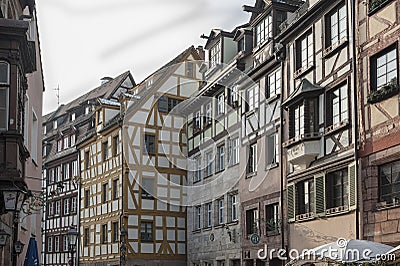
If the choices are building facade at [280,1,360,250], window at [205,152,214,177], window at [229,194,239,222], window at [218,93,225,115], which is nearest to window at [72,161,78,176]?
window at [205,152,214,177]

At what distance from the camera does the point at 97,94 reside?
42344 millimetres

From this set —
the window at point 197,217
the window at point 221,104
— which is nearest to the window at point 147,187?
the window at point 197,217

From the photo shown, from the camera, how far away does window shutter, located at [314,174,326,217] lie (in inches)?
722

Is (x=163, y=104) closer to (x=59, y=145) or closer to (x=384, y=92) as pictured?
(x=59, y=145)

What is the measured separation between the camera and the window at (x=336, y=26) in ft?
58.7

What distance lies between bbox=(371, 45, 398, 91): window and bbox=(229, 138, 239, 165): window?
1024cm

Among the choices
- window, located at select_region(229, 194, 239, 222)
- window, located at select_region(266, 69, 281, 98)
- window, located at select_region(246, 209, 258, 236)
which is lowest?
window, located at select_region(246, 209, 258, 236)

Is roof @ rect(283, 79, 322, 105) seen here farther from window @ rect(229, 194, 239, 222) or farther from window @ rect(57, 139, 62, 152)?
window @ rect(57, 139, 62, 152)

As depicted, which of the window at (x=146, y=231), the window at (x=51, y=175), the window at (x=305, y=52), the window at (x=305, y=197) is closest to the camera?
the window at (x=305, y=197)

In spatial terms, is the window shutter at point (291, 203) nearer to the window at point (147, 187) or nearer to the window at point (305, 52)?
the window at point (305, 52)

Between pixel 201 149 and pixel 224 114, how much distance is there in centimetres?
348

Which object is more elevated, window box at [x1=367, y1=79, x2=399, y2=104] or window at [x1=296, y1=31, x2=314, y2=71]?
window at [x1=296, y1=31, x2=314, y2=71]

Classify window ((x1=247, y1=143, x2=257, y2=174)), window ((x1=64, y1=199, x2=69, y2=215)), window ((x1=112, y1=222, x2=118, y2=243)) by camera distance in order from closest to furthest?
window ((x1=247, y1=143, x2=257, y2=174)) < window ((x1=112, y1=222, x2=118, y2=243)) < window ((x1=64, y1=199, x2=69, y2=215))

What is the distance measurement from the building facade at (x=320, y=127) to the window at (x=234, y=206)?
549 cm
